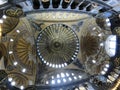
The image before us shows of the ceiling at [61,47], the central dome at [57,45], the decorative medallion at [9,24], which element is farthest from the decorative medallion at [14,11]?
the central dome at [57,45]

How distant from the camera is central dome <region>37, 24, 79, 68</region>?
3425 centimetres

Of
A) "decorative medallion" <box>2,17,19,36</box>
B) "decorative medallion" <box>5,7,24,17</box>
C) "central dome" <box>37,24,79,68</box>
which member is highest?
"decorative medallion" <box>5,7,24,17</box>

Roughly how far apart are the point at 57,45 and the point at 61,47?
0.55 m

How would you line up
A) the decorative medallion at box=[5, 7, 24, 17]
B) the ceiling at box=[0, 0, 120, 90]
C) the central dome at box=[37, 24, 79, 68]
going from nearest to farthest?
the decorative medallion at box=[5, 7, 24, 17] < the ceiling at box=[0, 0, 120, 90] < the central dome at box=[37, 24, 79, 68]

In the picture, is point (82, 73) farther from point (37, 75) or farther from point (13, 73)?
point (13, 73)

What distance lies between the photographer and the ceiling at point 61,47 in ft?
90.3

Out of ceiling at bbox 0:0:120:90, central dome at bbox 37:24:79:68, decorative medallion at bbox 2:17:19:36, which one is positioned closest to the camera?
ceiling at bbox 0:0:120:90

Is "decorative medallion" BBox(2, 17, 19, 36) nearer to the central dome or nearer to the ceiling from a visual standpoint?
the ceiling

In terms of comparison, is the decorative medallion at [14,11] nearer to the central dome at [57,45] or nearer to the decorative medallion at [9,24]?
the decorative medallion at [9,24]

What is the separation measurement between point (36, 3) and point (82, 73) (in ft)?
34.6

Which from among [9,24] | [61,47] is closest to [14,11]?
[9,24]

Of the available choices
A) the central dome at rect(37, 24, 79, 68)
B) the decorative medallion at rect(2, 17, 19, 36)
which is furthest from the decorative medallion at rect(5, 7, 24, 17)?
the central dome at rect(37, 24, 79, 68)

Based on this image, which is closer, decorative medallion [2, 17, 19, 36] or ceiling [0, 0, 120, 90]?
ceiling [0, 0, 120, 90]

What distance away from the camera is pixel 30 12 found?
27109 millimetres
